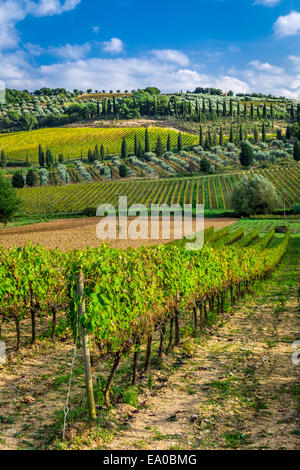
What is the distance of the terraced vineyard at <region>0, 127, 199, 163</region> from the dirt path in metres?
151

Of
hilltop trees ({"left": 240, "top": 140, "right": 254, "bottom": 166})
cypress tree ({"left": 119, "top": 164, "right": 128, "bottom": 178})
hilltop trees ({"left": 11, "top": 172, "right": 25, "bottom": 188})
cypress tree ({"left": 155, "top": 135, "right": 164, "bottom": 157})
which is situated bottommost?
hilltop trees ({"left": 11, "top": 172, "right": 25, "bottom": 188})

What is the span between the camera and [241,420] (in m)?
7.54

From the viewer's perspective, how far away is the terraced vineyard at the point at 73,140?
6348 inches

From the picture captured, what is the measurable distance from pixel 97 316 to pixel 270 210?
8065 cm

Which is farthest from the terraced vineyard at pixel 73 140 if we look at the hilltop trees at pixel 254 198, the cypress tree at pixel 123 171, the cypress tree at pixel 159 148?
the hilltop trees at pixel 254 198

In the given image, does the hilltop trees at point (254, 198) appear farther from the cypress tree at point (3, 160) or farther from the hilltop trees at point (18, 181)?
the cypress tree at point (3, 160)

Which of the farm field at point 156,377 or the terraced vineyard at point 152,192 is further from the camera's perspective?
the terraced vineyard at point 152,192

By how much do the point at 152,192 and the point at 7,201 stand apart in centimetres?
5498

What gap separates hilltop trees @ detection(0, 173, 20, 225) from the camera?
5388 centimetres

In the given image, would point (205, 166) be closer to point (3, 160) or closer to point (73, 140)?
point (3, 160)

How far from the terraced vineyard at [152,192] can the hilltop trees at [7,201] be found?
30.3 m

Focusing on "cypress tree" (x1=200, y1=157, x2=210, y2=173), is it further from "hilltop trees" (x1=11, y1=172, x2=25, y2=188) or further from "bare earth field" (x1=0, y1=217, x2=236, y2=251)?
"bare earth field" (x1=0, y1=217, x2=236, y2=251)

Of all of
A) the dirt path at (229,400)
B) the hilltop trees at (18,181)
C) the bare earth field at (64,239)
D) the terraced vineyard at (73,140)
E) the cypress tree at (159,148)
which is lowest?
the dirt path at (229,400)

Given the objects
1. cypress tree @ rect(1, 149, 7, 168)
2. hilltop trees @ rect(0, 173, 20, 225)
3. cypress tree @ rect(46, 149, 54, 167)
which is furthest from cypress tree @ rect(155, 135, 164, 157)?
hilltop trees @ rect(0, 173, 20, 225)
